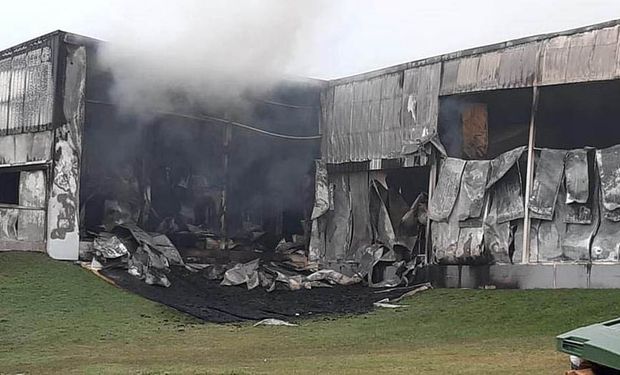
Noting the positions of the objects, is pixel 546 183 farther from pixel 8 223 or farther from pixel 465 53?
pixel 8 223

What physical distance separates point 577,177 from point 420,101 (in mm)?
4402

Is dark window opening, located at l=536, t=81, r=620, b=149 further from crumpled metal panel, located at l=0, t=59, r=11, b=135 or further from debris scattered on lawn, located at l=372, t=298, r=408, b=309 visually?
crumpled metal panel, located at l=0, t=59, r=11, b=135

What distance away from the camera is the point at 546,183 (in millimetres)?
17406

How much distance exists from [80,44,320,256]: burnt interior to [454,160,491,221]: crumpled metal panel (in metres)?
5.25

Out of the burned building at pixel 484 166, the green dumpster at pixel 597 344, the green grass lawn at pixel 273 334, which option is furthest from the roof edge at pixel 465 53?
the green dumpster at pixel 597 344

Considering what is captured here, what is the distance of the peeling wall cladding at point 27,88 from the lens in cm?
1962

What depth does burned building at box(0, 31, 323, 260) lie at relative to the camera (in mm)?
19328

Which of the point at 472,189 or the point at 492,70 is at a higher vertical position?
the point at 492,70

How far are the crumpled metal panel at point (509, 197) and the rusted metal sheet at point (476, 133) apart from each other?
1036mm

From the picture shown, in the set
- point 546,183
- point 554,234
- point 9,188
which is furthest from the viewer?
point 9,188

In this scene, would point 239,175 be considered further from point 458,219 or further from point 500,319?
point 500,319

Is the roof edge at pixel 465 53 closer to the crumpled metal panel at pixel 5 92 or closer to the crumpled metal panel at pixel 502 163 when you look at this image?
the crumpled metal panel at pixel 502 163

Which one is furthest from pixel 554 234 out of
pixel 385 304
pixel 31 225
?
pixel 31 225

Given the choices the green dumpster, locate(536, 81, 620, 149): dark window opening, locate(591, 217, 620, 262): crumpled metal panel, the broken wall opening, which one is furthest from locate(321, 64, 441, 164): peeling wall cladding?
the green dumpster
